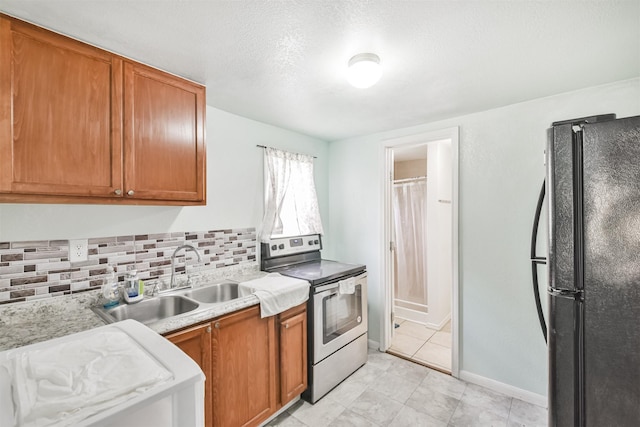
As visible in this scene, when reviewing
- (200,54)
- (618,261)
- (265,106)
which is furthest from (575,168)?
(265,106)

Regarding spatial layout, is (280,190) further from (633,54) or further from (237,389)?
(633,54)

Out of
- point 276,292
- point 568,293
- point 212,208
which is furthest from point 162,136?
point 568,293

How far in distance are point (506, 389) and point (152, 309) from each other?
8.76 feet

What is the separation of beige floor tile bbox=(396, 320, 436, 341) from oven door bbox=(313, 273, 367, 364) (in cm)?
99

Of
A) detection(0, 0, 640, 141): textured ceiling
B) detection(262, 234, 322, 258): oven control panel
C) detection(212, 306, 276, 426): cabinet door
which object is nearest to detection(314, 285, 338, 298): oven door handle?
detection(212, 306, 276, 426): cabinet door

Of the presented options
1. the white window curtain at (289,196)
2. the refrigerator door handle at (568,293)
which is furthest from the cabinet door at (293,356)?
the refrigerator door handle at (568,293)

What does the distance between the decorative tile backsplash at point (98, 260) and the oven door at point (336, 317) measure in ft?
2.64

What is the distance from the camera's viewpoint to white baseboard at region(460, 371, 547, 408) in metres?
2.08

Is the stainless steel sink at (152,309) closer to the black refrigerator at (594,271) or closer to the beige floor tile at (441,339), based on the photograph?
the black refrigerator at (594,271)

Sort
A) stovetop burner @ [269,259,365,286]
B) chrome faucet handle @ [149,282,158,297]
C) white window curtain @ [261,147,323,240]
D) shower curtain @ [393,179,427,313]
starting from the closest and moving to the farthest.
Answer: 1. chrome faucet handle @ [149,282,158,297]
2. stovetop burner @ [269,259,365,286]
3. white window curtain @ [261,147,323,240]
4. shower curtain @ [393,179,427,313]

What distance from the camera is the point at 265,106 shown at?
219cm

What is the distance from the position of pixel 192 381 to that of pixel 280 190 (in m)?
1.96

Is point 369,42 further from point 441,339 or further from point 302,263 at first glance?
point 441,339

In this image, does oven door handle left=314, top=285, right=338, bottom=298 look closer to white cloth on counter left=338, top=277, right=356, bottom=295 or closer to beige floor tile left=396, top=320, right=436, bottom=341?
white cloth on counter left=338, top=277, right=356, bottom=295
